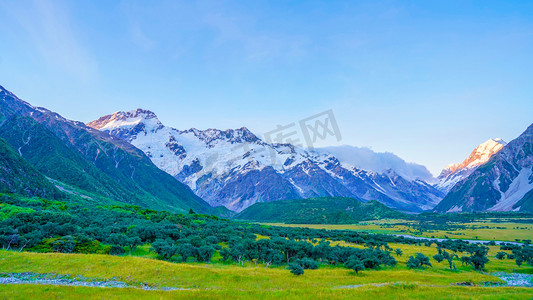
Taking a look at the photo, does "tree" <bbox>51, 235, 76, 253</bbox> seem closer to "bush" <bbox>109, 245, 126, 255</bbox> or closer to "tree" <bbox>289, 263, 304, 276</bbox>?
"bush" <bbox>109, 245, 126, 255</bbox>

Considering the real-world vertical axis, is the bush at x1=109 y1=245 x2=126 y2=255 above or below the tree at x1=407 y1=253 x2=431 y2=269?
above

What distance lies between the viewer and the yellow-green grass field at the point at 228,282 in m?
41.1

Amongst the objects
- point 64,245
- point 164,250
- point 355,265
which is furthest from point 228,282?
point 64,245

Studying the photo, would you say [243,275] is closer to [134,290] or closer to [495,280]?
[134,290]

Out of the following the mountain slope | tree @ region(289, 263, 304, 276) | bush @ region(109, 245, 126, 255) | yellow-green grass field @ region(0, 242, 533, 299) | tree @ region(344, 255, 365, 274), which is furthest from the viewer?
the mountain slope

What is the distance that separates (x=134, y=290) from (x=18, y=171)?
696 ft

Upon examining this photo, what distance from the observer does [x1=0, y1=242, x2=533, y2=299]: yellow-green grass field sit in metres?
41.1

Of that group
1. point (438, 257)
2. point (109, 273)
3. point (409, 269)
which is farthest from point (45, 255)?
point (438, 257)

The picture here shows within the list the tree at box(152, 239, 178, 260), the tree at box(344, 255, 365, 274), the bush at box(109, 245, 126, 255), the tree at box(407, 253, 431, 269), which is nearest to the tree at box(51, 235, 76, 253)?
the bush at box(109, 245, 126, 255)

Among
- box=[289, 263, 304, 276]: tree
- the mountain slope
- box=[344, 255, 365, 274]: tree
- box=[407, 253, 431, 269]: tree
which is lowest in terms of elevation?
box=[407, 253, 431, 269]: tree

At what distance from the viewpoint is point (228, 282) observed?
50000 millimetres

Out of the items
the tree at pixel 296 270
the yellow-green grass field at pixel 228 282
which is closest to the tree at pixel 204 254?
the yellow-green grass field at pixel 228 282

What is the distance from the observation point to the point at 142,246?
278ft

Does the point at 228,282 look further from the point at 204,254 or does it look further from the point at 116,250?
the point at 116,250
